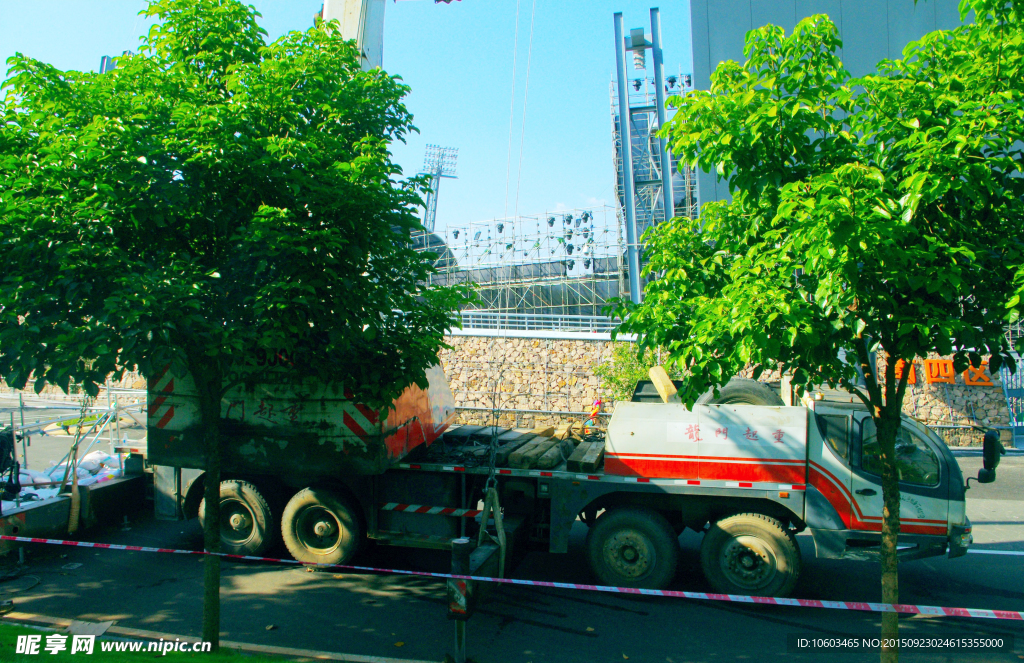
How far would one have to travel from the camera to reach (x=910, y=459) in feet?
21.5

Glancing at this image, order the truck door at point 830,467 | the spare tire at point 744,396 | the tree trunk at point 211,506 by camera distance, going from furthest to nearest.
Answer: the spare tire at point 744,396 → the truck door at point 830,467 → the tree trunk at point 211,506

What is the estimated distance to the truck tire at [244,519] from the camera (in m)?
7.62

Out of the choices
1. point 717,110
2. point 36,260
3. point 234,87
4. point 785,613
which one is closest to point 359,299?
point 234,87

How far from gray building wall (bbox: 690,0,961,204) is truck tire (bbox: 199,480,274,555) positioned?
1822 centimetres

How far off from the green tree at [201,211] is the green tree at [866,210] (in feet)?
7.45

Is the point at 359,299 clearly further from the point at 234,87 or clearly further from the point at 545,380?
the point at 545,380

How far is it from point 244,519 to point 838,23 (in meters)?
24.4

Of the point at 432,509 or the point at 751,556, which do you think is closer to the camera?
the point at 751,556

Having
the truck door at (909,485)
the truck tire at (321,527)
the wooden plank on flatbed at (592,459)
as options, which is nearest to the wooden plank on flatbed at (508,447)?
the wooden plank on flatbed at (592,459)

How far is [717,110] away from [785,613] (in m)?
5.09

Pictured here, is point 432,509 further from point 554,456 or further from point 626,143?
point 626,143

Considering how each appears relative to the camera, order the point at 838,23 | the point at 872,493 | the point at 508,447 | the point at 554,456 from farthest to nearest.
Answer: the point at 838,23, the point at 508,447, the point at 554,456, the point at 872,493

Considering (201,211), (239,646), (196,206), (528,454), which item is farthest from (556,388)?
(196,206)

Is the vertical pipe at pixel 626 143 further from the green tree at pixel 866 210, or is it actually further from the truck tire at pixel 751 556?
the green tree at pixel 866 210
